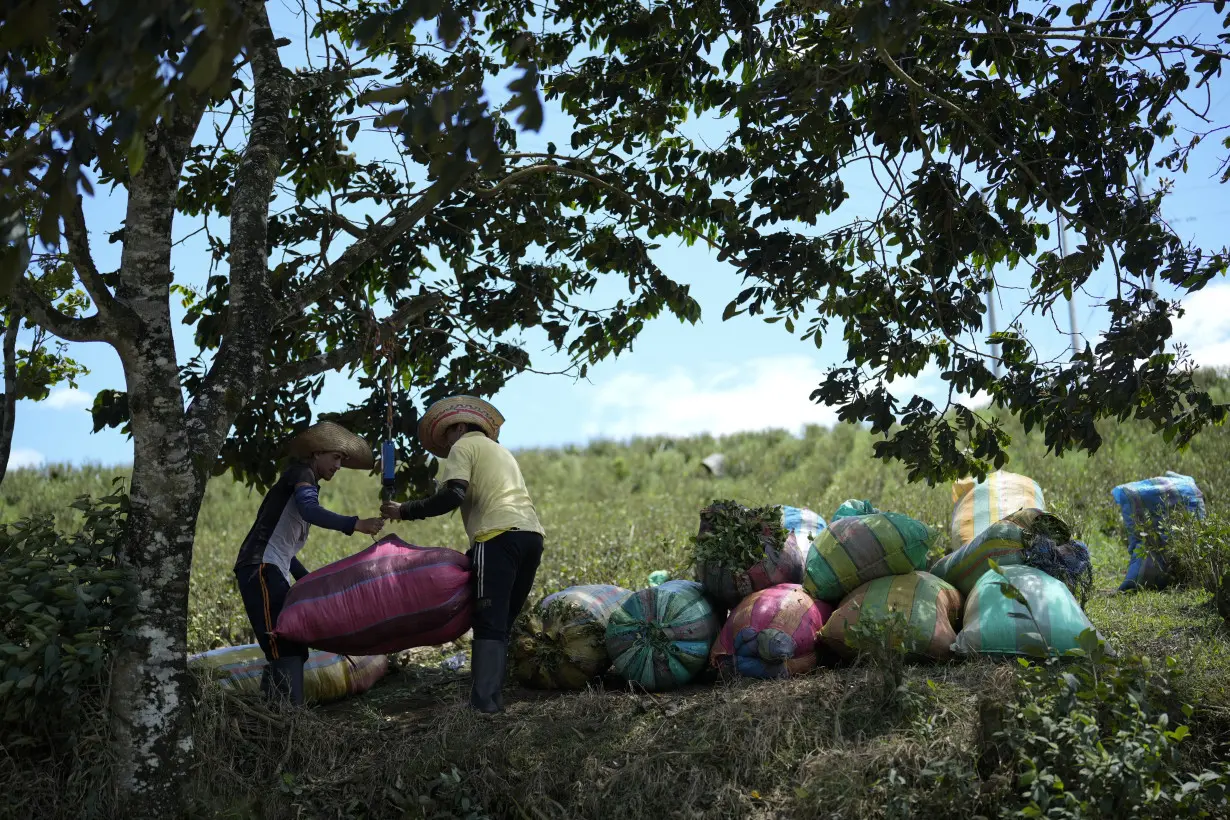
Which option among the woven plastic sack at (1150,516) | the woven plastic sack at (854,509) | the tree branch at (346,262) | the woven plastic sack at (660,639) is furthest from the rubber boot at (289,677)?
the woven plastic sack at (1150,516)

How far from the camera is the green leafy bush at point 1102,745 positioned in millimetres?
3639

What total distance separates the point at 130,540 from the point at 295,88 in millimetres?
2672

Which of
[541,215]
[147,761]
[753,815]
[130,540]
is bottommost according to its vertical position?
[753,815]

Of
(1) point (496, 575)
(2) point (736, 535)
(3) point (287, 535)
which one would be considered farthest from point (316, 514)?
(2) point (736, 535)

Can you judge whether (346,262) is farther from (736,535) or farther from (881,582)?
(881,582)

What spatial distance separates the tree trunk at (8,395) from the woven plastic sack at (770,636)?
423 cm

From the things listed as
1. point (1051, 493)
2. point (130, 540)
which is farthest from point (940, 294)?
point (1051, 493)

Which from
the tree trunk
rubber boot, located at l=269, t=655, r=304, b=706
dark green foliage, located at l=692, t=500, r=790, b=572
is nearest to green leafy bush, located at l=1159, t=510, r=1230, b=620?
dark green foliage, located at l=692, t=500, r=790, b=572

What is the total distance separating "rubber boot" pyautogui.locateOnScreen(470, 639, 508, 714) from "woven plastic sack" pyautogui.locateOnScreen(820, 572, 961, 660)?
173 centimetres

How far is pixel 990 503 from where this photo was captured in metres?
7.06

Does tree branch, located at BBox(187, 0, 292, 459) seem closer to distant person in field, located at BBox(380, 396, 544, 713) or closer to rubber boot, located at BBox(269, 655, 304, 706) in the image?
distant person in field, located at BBox(380, 396, 544, 713)

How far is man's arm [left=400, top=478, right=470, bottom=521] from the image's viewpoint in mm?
5195

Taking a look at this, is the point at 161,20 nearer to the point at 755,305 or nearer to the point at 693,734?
the point at 693,734

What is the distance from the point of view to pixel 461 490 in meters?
5.29
